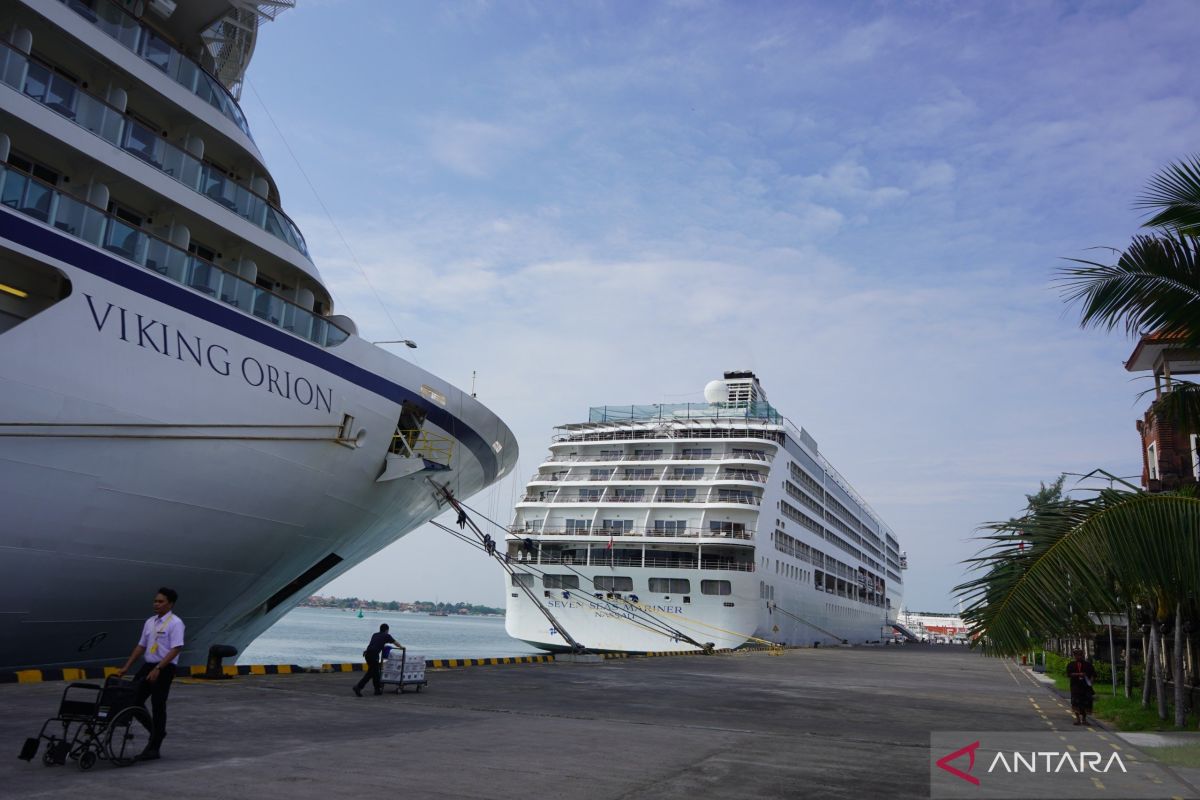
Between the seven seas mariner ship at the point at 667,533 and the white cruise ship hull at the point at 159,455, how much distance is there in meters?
17.6

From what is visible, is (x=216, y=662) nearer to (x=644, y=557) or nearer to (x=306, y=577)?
(x=306, y=577)

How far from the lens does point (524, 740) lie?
29.9ft

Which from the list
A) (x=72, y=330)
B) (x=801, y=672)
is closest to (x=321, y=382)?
(x=72, y=330)

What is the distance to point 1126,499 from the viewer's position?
8.23 m

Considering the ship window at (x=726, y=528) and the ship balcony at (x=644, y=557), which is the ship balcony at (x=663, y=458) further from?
the ship balcony at (x=644, y=557)

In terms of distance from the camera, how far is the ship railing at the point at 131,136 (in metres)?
11.1

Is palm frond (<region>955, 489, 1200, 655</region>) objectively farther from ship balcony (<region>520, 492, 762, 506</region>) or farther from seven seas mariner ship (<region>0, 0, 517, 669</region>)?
ship balcony (<region>520, 492, 762, 506</region>)

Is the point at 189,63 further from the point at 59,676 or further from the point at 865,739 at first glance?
the point at 865,739

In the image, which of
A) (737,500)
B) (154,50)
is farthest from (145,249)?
(737,500)

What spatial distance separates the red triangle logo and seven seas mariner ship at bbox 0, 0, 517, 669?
9.97 metres

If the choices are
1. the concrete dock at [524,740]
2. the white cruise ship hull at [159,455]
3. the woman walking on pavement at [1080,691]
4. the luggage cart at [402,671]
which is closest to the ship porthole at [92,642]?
the white cruise ship hull at [159,455]

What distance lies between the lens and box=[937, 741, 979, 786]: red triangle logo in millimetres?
8039

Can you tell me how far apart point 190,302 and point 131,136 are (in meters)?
2.77

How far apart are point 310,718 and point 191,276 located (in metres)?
6.35
